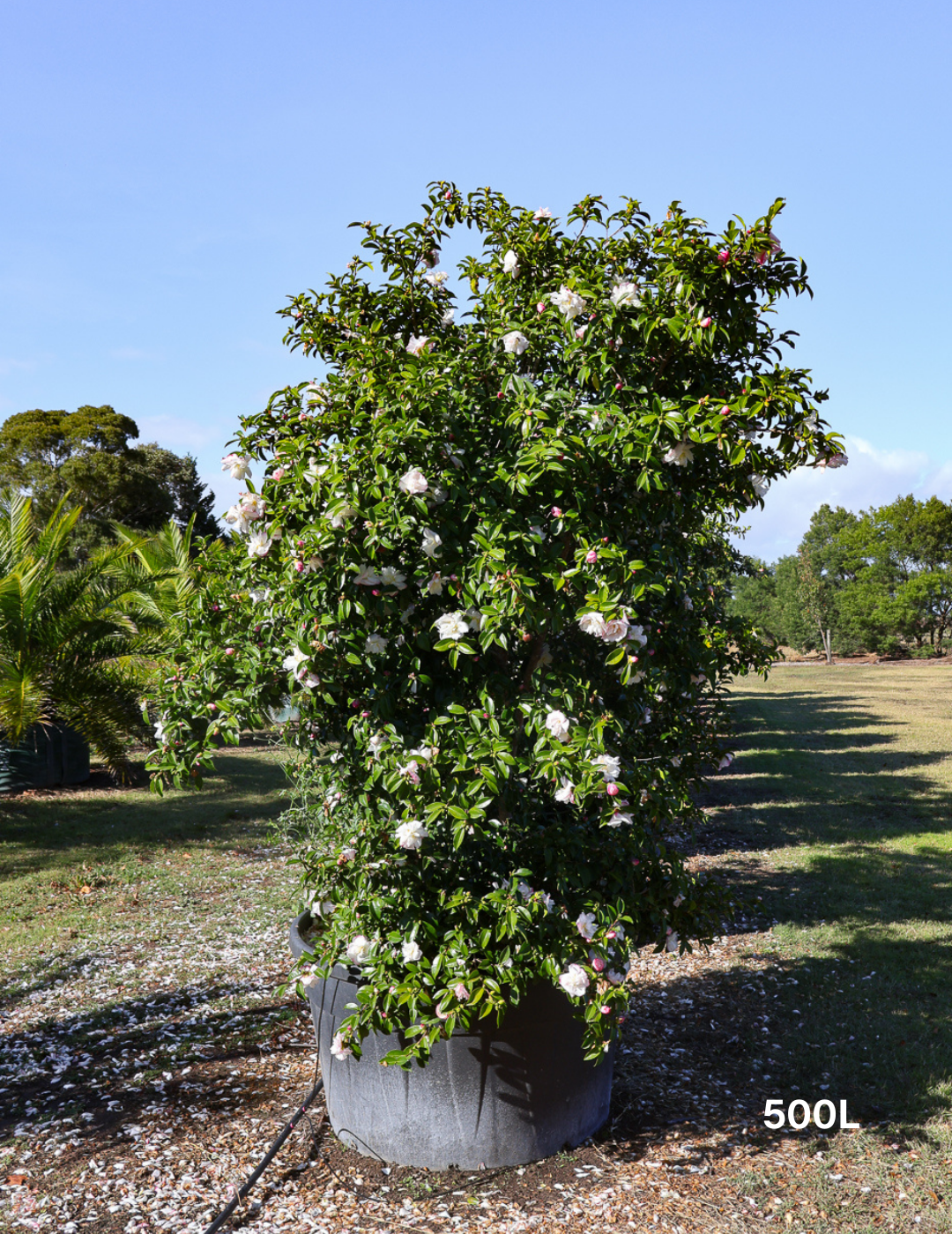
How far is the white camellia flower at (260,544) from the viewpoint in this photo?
9.25 ft

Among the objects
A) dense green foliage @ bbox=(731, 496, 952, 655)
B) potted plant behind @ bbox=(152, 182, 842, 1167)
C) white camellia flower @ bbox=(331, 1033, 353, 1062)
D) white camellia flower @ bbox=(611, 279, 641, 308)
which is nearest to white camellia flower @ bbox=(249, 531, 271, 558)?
potted plant behind @ bbox=(152, 182, 842, 1167)

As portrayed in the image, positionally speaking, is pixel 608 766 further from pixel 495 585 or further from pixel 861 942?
pixel 861 942

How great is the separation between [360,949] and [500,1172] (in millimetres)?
951

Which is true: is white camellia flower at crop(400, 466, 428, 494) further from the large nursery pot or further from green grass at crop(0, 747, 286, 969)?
green grass at crop(0, 747, 286, 969)

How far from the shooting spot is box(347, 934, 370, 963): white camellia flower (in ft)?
9.77

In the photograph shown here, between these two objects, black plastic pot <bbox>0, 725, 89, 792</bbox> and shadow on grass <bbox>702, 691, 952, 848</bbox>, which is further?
black plastic pot <bbox>0, 725, 89, 792</bbox>

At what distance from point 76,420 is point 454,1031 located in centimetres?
2195

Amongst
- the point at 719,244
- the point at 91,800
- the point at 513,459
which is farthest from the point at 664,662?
the point at 91,800

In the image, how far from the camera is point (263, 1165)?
9.97ft

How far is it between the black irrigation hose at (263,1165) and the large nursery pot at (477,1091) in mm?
268

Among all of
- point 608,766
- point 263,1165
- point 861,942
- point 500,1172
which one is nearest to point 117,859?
point 263,1165

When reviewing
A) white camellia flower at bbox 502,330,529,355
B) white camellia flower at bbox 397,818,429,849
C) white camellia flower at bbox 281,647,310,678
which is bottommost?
white camellia flower at bbox 397,818,429,849

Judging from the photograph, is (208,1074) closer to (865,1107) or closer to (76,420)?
(865,1107)

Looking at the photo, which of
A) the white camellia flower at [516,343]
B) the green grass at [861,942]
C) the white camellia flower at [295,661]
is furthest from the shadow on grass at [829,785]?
the white camellia flower at [295,661]
